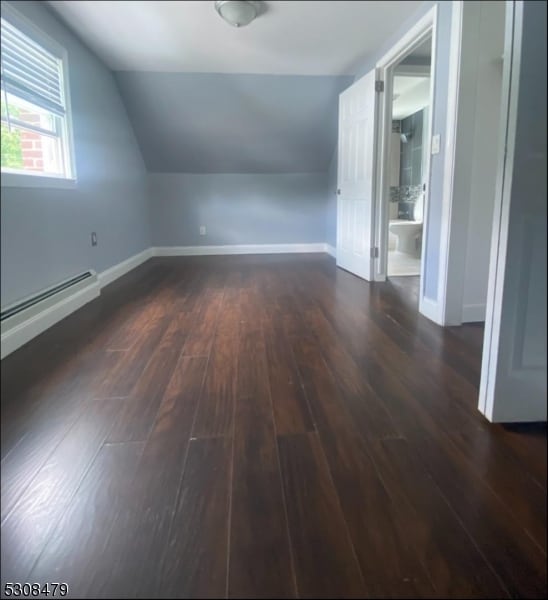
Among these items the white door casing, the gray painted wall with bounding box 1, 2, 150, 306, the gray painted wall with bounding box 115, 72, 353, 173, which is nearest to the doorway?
the gray painted wall with bounding box 115, 72, 353, 173

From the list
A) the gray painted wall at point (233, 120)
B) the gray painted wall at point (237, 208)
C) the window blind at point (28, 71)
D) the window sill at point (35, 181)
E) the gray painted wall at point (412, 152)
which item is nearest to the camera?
the window blind at point (28, 71)

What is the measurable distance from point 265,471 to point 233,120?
157 inches

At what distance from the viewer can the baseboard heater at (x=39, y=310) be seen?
1747mm

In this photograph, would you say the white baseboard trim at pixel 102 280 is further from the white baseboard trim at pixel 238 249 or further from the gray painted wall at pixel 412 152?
the gray painted wall at pixel 412 152

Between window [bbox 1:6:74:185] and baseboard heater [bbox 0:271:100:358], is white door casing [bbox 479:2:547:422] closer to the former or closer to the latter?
window [bbox 1:6:74:185]

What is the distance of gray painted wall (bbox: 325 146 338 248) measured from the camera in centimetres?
475

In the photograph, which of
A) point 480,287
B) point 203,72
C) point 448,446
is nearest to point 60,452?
point 448,446

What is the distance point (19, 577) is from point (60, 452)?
16.8 inches

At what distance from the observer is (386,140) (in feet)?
10.6

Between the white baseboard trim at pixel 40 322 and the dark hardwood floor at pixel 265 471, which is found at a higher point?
the white baseboard trim at pixel 40 322

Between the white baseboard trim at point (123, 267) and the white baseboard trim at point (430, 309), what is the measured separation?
2342 mm

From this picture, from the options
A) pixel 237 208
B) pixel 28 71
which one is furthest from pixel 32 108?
pixel 237 208

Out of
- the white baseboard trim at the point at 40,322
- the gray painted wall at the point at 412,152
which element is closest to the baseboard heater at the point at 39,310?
the white baseboard trim at the point at 40,322

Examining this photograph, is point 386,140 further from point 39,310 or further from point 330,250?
point 39,310
